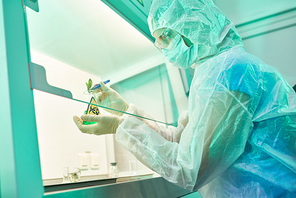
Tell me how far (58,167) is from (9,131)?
70 centimetres

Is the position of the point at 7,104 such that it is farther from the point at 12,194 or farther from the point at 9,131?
the point at 12,194

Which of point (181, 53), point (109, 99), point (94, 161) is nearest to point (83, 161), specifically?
point (94, 161)

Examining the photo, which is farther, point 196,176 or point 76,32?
point 76,32

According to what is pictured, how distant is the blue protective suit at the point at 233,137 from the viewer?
708 millimetres

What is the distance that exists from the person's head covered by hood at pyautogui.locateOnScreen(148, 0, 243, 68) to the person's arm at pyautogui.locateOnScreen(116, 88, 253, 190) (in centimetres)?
33

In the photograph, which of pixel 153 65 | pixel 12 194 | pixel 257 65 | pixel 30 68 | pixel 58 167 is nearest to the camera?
pixel 12 194

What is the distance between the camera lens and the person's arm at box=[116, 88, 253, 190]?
2.31 ft

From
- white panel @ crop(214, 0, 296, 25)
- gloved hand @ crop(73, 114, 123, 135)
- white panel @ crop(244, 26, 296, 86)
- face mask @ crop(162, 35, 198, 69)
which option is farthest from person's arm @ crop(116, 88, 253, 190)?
white panel @ crop(214, 0, 296, 25)

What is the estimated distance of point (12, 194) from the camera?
517 millimetres

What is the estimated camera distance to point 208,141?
714mm

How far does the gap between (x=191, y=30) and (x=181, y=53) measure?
0.43 feet

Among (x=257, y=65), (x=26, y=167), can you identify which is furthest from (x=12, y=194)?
(x=257, y=65)

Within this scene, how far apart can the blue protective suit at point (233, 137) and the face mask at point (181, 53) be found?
235 mm

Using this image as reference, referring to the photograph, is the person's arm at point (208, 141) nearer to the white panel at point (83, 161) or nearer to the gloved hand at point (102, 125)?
the gloved hand at point (102, 125)
